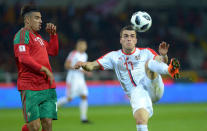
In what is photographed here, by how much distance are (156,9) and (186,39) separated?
2.96 metres

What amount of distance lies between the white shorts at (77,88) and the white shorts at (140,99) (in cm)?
578

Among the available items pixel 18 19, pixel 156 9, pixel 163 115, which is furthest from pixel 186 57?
pixel 163 115

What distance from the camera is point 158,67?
223 inches

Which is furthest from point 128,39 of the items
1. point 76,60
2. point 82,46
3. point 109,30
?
point 109,30

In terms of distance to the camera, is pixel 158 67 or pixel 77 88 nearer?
pixel 158 67

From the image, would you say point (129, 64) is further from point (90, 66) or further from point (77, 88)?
point (77, 88)

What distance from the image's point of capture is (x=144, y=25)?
6.70 metres

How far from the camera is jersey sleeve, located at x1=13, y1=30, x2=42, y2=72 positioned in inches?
221

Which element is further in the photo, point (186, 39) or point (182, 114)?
point (186, 39)

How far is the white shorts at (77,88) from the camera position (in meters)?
12.2

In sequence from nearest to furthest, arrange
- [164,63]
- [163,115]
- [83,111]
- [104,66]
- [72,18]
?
[164,63] → [104,66] → [83,111] → [163,115] → [72,18]

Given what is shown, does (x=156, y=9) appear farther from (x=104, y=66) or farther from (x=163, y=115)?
(x=104, y=66)

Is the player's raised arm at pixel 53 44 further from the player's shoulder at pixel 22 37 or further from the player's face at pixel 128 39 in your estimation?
the player's face at pixel 128 39

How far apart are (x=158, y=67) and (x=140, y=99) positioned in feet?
2.55
